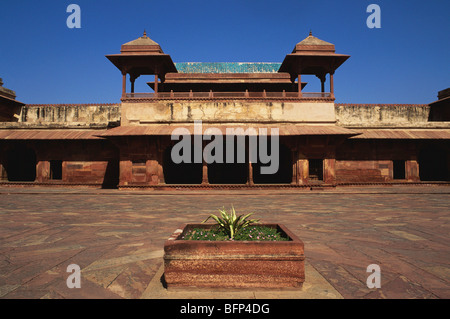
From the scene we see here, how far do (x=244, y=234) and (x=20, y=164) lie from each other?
20324 millimetres

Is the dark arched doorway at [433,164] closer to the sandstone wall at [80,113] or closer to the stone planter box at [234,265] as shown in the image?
the stone planter box at [234,265]

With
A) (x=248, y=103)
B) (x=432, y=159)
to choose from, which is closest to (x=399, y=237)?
(x=248, y=103)

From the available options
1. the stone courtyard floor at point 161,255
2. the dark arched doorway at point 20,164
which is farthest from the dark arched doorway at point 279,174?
the dark arched doorway at point 20,164

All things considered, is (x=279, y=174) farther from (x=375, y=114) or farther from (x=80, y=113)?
(x=80, y=113)

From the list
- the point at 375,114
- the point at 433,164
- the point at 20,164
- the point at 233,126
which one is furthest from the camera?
the point at 20,164

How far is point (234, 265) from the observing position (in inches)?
88.4

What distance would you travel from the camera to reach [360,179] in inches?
605

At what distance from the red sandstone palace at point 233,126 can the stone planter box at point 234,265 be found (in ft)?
37.6

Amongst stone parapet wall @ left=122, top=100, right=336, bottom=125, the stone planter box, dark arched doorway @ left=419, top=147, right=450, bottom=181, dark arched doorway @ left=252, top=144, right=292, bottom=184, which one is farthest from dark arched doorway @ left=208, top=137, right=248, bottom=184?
the stone planter box

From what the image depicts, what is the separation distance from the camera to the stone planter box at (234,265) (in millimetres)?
2234

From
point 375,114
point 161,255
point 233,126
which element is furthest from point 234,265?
point 375,114

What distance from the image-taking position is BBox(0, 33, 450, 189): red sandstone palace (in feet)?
46.0
